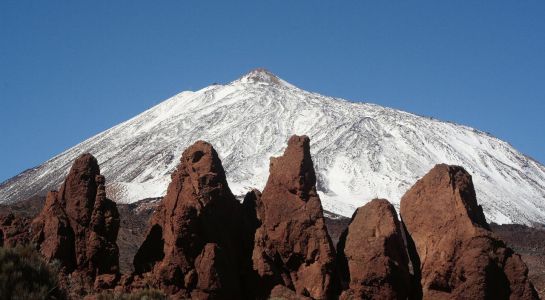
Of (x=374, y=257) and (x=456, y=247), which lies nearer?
(x=374, y=257)

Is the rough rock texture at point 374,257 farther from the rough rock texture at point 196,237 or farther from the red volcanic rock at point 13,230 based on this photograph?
the red volcanic rock at point 13,230

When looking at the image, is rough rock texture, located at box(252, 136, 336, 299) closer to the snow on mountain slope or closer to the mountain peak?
the snow on mountain slope

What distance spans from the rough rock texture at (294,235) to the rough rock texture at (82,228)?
4.59 meters

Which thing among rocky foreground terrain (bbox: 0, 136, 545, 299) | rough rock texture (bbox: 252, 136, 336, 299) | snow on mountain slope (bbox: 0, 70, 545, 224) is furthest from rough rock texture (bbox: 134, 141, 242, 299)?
snow on mountain slope (bbox: 0, 70, 545, 224)

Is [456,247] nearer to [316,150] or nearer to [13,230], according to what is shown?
[13,230]

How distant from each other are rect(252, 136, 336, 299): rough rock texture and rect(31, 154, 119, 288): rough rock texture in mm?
4591

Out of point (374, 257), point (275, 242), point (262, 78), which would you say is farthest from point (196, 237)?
point (262, 78)

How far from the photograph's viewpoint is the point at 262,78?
166m

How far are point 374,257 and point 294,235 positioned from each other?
2633 mm

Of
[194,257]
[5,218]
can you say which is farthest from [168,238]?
[5,218]

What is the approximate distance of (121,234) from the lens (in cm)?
4162

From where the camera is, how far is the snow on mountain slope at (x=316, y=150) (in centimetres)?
9731

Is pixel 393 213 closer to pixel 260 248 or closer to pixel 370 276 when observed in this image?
pixel 370 276

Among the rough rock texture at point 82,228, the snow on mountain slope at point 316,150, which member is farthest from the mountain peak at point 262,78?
the rough rock texture at point 82,228
